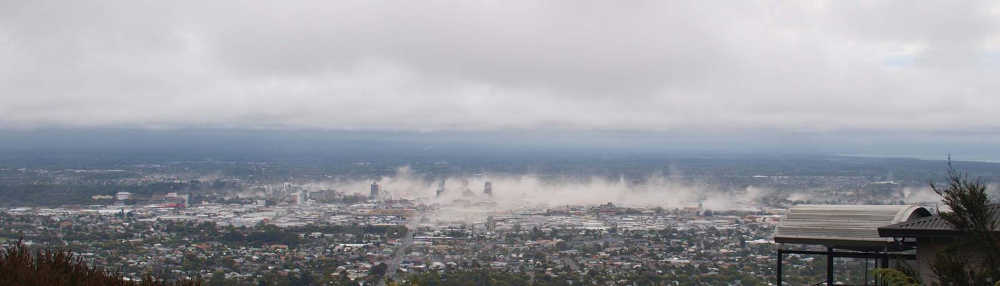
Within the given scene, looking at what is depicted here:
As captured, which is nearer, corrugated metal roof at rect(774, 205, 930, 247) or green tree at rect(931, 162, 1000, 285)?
green tree at rect(931, 162, 1000, 285)

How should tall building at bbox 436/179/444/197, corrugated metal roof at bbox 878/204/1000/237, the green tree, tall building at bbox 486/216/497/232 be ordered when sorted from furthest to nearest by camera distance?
1. tall building at bbox 436/179/444/197
2. tall building at bbox 486/216/497/232
3. corrugated metal roof at bbox 878/204/1000/237
4. the green tree

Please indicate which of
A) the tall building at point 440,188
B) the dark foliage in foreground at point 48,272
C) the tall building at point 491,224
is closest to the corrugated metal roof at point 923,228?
the dark foliage in foreground at point 48,272

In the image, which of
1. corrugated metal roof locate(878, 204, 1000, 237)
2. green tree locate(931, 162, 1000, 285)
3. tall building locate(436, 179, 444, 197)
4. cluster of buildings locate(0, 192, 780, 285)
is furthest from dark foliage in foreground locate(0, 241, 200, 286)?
tall building locate(436, 179, 444, 197)

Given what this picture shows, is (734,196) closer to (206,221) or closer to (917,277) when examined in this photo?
(206,221)

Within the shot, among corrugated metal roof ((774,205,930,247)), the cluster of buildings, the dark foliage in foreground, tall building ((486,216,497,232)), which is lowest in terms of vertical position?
tall building ((486,216,497,232))

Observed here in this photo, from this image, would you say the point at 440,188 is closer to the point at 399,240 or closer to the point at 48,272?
the point at 399,240

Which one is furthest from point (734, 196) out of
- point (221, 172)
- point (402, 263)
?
point (221, 172)

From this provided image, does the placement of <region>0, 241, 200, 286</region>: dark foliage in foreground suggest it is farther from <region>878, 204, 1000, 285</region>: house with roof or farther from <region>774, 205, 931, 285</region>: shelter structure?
<region>878, 204, 1000, 285</region>: house with roof

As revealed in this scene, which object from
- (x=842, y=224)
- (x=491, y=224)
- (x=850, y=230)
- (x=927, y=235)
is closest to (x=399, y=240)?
(x=491, y=224)

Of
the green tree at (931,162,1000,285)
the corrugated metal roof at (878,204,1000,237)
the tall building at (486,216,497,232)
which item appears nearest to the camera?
the green tree at (931,162,1000,285)
